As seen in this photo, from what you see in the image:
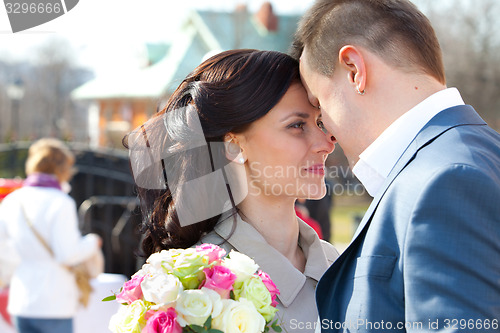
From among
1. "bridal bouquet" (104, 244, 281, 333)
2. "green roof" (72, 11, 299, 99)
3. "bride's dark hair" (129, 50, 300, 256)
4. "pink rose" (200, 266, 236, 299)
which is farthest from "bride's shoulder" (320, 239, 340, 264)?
"green roof" (72, 11, 299, 99)

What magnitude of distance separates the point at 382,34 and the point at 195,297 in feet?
3.27

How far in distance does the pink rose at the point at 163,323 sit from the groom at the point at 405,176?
42cm

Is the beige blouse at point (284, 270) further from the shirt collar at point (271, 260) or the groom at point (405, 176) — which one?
the groom at point (405, 176)

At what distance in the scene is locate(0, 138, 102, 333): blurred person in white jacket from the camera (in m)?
4.68

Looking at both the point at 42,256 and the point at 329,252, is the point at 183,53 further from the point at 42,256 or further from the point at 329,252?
the point at 329,252

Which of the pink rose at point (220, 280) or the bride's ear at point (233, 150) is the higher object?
the bride's ear at point (233, 150)

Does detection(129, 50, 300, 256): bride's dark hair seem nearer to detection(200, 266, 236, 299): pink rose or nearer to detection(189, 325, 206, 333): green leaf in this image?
detection(200, 266, 236, 299): pink rose

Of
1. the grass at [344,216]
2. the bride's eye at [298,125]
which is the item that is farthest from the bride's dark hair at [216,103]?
the grass at [344,216]

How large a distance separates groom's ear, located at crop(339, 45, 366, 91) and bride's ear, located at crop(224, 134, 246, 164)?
0.77m

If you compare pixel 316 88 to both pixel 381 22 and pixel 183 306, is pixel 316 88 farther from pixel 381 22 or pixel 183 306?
pixel 183 306

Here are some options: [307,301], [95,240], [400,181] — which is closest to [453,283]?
[400,181]

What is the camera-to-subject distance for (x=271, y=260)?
241 centimetres

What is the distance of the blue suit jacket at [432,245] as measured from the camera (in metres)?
1.40

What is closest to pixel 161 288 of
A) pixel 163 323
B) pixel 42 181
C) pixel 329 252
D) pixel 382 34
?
pixel 163 323
